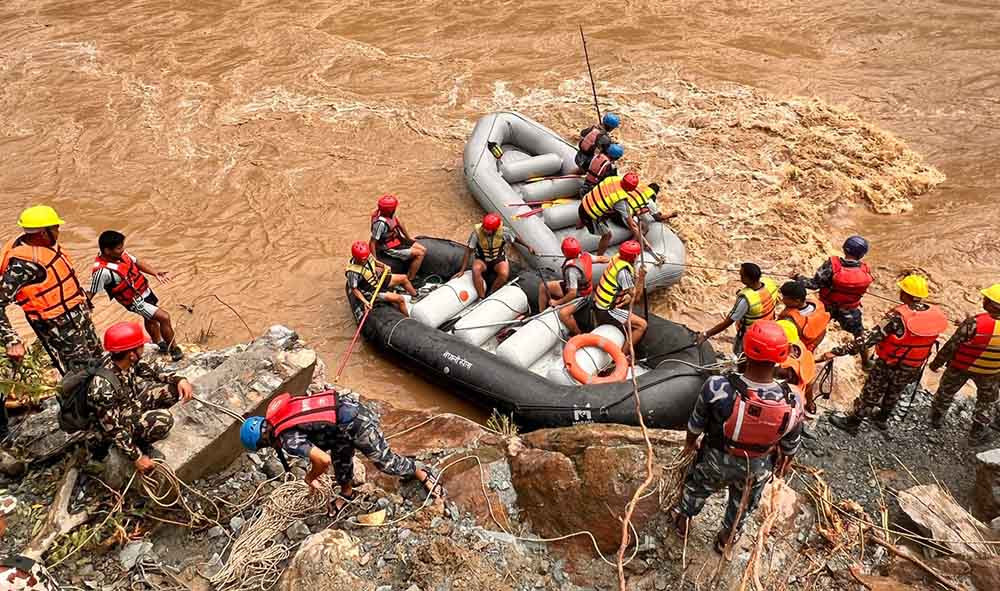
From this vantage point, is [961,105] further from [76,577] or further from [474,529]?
[76,577]

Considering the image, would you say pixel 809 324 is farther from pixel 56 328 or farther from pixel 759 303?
pixel 56 328

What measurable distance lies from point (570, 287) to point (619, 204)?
1.23 m

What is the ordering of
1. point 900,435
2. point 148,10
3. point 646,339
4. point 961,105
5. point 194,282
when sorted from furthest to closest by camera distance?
point 148,10, point 961,105, point 194,282, point 646,339, point 900,435

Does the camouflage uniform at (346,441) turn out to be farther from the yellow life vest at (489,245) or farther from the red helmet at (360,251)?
the yellow life vest at (489,245)

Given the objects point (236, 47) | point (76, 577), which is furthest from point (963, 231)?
point (236, 47)

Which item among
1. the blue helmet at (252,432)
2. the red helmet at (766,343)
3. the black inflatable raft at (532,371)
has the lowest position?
the black inflatable raft at (532,371)

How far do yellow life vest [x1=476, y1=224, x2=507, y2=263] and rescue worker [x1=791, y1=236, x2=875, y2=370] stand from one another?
2.45 metres

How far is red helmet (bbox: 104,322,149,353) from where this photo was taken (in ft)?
10.4

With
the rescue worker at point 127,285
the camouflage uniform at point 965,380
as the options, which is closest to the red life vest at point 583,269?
the camouflage uniform at point 965,380

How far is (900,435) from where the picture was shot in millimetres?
4602

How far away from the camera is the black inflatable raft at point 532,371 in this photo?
15.1 feet

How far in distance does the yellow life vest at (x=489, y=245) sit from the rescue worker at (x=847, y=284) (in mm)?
2451

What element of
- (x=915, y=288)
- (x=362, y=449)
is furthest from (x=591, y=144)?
(x=362, y=449)

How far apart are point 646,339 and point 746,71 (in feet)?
23.1
